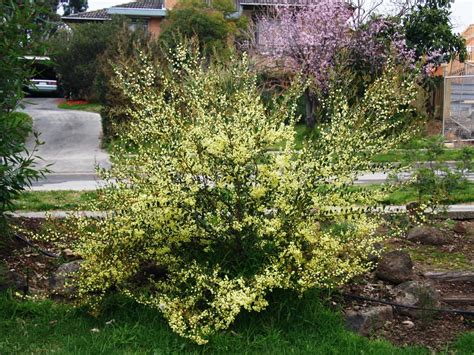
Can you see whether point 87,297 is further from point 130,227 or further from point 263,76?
point 263,76

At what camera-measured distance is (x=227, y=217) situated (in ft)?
15.7

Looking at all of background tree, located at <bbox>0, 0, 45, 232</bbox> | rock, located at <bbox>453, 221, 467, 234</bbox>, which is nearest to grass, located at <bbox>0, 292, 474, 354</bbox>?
background tree, located at <bbox>0, 0, 45, 232</bbox>

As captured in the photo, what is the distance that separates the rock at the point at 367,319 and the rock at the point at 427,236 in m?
1.84

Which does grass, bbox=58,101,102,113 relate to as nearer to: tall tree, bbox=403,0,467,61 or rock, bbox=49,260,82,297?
tall tree, bbox=403,0,467,61

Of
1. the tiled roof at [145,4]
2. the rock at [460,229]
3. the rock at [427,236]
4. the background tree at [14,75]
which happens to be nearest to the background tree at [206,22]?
the tiled roof at [145,4]

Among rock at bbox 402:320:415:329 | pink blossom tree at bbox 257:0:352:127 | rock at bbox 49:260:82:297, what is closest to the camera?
rock at bbox 402:320:415:329

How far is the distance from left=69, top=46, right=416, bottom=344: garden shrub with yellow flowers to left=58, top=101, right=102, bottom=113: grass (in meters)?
26.1

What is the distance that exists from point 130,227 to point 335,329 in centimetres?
169

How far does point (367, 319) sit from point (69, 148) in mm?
16748

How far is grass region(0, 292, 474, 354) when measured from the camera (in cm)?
434

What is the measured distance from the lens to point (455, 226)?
6.93m

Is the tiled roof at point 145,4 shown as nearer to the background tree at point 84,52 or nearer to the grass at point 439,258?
the background tree at point 84,52

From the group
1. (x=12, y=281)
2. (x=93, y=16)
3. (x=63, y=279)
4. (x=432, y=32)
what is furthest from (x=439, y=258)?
(x=93, y=16)

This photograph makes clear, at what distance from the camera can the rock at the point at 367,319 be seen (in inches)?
183
